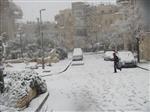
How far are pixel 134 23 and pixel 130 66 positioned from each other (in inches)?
485

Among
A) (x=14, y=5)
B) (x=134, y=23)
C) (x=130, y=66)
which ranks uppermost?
(x=14, y=5)

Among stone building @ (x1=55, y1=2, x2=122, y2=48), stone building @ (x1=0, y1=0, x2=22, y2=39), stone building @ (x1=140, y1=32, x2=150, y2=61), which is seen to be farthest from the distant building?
stone building @ (x1=140, y1=32, x2=150, y2=61)

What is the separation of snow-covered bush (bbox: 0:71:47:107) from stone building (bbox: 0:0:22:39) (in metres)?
50.0

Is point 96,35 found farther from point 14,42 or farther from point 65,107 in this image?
point 65,107

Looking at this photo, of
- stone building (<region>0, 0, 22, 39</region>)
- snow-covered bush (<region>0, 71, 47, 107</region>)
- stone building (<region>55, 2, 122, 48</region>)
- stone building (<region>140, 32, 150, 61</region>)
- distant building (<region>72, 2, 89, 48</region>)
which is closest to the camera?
snow-covered bush (<region>0, 71, 47, 107</region>)

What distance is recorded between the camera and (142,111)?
424 inches

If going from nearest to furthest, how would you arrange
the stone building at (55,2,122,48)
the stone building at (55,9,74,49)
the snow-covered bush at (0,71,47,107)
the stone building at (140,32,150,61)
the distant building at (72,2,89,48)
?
1. the snow-covered bush at (0,71,47,107)
2. the stone building at (140,32,150,61)
3. the stone building at (55,9,74,49)
4. the stone building at (55,2,122,48)
5. the distant building at (72,2,89,48)

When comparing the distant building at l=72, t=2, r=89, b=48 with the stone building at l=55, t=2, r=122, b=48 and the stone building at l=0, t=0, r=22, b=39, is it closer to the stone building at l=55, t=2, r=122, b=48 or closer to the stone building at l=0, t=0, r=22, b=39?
the stone building at l=55, t=2, r=122, b=48

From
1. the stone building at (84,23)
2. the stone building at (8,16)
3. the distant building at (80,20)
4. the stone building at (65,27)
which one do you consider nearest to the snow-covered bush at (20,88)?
the stone building at (8,16)

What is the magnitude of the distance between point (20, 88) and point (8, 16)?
6735 cm

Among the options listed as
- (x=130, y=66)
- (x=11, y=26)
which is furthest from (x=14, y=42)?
(x=130, y=66)

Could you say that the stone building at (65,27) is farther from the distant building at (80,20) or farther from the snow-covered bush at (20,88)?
the snow-covered bush at (20,88)

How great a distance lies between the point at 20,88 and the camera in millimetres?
12734

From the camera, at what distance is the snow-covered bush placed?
11.6 metres
